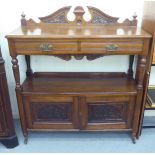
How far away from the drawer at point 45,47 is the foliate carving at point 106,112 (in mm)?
469

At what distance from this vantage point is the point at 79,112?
156 cm

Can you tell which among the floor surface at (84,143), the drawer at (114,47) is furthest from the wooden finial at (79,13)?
the floor surface at (84,143)

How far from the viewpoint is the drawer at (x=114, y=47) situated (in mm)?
1326

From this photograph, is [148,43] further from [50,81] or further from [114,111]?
[50,81]

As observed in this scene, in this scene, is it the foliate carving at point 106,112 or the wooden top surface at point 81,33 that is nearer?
the wooden top surface at point 81,33

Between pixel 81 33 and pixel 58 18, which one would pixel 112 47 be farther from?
pixel 58 18

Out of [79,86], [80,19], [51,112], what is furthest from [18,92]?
[80,19]

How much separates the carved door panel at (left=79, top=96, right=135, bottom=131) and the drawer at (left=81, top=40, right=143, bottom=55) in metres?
0.35

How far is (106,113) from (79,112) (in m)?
0.21

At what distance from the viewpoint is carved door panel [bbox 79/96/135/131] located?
1521 mm

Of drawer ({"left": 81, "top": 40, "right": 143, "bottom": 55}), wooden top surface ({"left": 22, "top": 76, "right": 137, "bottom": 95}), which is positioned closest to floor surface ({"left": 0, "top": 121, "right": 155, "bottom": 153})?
wooden top surface ({"left": 22, "top": 76, "right": 137, "bottom": 95})

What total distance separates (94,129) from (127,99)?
1.17 feet

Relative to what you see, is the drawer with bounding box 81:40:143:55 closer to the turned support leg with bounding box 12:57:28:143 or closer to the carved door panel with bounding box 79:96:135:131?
the carved door panel with bounding box 79:96:135:131

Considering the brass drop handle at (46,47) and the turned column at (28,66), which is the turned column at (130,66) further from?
the turned column at (28,66)
